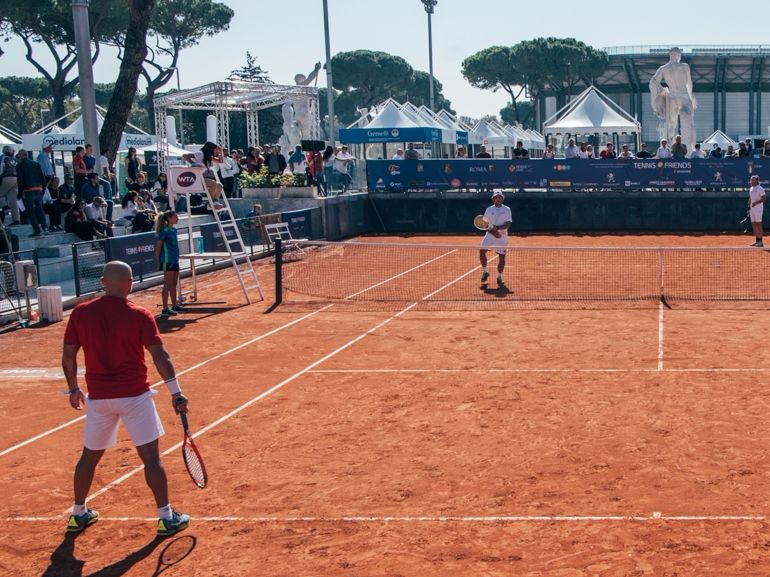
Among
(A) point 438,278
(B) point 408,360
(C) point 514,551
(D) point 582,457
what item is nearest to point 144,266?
(A) point 438,278

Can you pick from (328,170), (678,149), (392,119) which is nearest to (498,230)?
(328,170)

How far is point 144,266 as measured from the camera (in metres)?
22.6

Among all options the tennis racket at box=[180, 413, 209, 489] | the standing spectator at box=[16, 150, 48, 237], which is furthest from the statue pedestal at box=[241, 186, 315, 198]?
the tennis racket at box=[180, 413, 209, 489]

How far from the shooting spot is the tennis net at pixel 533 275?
2019cm

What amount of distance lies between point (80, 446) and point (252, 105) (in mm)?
28783

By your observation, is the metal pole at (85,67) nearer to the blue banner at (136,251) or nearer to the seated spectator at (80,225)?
the seated spectator at (80,225)

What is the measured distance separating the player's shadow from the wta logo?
1291cm

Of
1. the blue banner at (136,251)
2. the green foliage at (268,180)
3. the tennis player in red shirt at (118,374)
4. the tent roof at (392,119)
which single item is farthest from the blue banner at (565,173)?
the tennis player in red shirt at (118,374)

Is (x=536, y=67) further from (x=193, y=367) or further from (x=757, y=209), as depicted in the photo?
(x=193, y=367)

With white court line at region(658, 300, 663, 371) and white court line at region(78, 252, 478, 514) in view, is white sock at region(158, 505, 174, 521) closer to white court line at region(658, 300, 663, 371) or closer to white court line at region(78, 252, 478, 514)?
white court line at region(78, 252, 478, 514)

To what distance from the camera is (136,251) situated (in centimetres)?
2220

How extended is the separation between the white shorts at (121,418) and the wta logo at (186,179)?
12798mm

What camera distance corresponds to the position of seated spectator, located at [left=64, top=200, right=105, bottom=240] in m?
24.2

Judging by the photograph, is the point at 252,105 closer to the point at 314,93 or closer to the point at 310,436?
the point at 314,93
